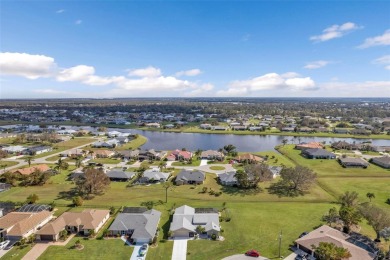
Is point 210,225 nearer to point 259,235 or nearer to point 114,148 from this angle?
point 259,235

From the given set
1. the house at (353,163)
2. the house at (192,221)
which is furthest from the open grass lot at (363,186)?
the house at (192,221)

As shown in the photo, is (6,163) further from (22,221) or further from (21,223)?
(21,223)

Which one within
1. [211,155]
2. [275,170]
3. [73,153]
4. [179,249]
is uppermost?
[211,155]

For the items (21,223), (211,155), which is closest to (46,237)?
(21,223)

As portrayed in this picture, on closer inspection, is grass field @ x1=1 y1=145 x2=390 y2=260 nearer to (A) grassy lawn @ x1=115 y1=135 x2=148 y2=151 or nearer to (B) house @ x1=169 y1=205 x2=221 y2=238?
(B) house @ x1=169 y1=205 x2=221 y2=238

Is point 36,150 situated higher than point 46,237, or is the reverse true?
point 36,150

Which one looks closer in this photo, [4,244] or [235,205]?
[4,244]
